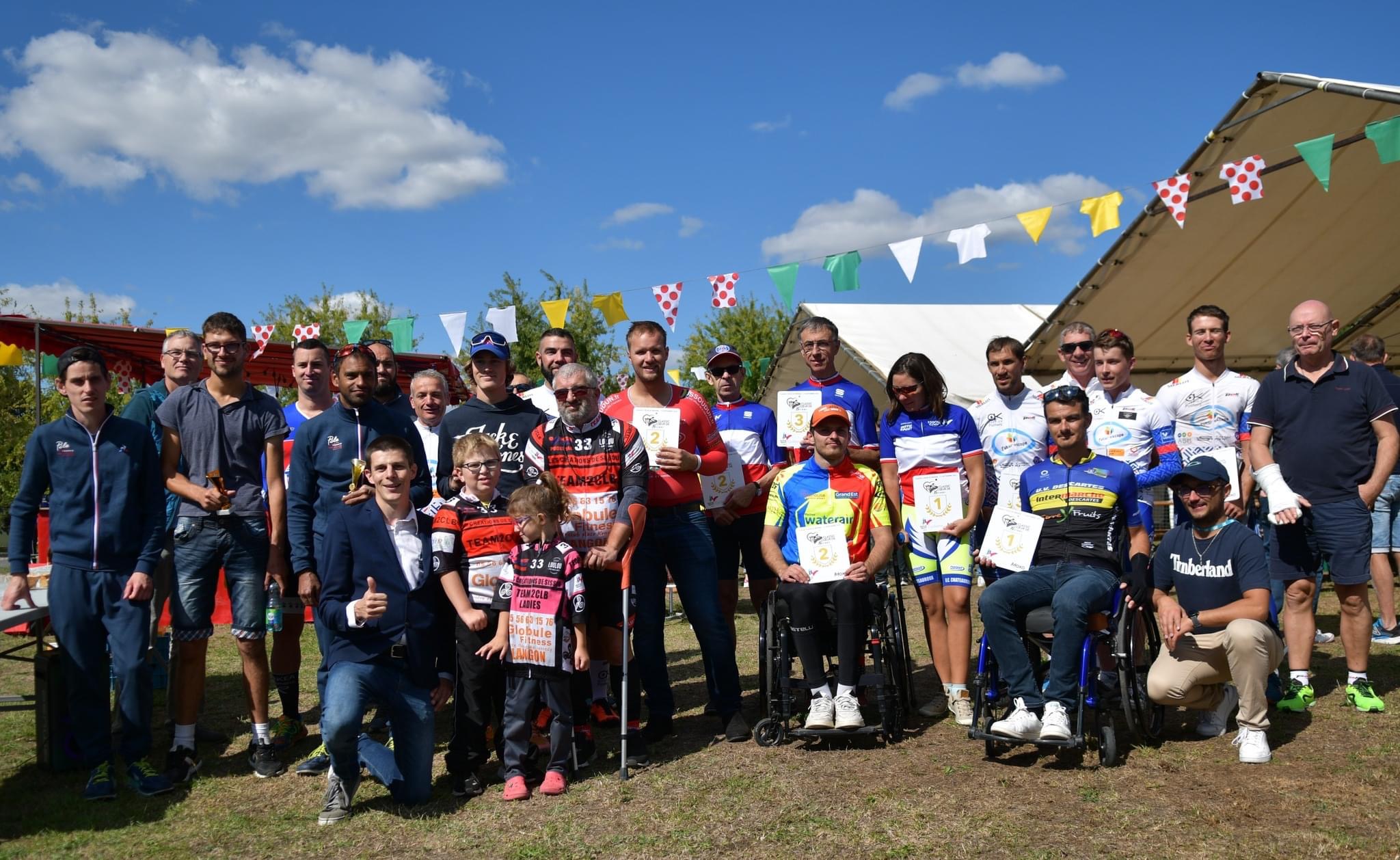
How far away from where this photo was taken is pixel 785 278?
9.69 metres

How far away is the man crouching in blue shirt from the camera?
12.9ft

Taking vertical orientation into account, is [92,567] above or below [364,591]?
above

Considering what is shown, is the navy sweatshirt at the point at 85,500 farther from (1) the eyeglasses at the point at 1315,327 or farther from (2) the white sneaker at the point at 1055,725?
(1) the eyeglasses at the point at 1315,327

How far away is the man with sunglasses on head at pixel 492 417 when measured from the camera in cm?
455

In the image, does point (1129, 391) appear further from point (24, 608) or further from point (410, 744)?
point (24, 608)

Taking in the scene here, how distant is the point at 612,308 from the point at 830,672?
7.00 metres

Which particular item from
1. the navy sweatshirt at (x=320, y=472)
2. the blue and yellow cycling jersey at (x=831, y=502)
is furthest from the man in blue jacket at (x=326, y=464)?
the blue and yellow cycling jersey at (x=831, y=502)

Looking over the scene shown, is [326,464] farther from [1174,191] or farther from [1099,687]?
[1174,191]

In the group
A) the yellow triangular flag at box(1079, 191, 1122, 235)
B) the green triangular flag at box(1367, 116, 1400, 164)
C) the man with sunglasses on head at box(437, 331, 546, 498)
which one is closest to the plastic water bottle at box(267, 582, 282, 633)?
the man with sunglasses on head at box(437, 331, 546, 498)

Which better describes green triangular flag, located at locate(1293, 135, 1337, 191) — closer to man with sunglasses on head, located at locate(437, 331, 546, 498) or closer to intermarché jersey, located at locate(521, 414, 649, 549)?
intermarché jersey, located at locate(521, 414, 649, 549)

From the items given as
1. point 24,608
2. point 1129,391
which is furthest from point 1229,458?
point 24,608

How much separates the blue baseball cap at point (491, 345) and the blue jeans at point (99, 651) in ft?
5.77

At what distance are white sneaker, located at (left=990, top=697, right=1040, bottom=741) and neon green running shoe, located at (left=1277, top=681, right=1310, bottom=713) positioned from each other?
1.49m

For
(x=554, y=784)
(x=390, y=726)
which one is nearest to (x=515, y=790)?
(x=554, y=784)
